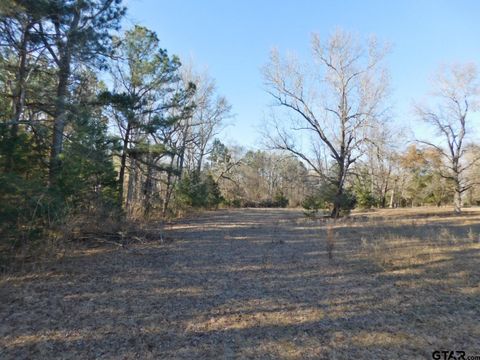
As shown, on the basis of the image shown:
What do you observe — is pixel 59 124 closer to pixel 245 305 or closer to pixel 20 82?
pixel 20 82

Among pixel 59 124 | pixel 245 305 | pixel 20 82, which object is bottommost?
pixel 245 305

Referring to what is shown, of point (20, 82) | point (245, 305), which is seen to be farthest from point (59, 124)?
point (245, 305)

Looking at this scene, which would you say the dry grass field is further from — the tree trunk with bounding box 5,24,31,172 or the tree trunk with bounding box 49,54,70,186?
the tree trunk with bounding box 5,24,31,172

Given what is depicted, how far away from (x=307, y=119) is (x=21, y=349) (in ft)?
55.6

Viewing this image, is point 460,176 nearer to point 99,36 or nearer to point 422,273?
point 422,273

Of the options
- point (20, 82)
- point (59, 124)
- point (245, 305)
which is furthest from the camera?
point (59, 124)

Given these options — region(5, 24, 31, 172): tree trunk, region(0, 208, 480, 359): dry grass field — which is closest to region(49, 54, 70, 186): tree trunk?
region(5, 24, 31, 172): tree trunk

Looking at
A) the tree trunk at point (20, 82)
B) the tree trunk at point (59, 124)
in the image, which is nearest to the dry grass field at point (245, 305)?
the tree trunk at point (59, 124)

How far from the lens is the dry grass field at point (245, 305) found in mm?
3346

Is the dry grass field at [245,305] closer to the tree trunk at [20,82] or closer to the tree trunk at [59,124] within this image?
the tree trunk at [59,124]

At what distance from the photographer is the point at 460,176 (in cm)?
2292

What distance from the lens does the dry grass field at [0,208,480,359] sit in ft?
11.0

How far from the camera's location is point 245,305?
15.0 feet

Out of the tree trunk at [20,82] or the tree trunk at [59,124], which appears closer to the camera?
the tree trunk at [20,82]
